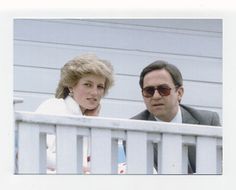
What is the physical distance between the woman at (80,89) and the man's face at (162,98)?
0.62 ft

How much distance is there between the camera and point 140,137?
3.71 metres

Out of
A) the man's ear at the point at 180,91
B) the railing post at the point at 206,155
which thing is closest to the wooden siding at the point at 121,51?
the man's ear at the point at 180,91

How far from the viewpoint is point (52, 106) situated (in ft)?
12.1

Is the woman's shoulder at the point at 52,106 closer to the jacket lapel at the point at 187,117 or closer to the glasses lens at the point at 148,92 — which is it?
the glasses lens at the point at 148,92

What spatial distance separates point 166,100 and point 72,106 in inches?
17.5

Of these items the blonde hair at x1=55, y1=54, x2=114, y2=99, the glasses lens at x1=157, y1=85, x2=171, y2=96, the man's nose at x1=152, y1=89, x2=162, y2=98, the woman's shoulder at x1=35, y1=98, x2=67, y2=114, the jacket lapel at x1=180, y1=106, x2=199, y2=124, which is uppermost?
the blonde hair at x1=55, y1=54, x2=114, y2=99

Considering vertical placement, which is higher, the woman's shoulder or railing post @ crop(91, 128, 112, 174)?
the woman's shoulder

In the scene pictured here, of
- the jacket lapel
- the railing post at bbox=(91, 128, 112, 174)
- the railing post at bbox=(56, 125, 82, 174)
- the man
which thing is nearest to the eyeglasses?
the man

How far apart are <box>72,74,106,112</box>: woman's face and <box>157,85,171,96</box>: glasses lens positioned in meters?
0.27

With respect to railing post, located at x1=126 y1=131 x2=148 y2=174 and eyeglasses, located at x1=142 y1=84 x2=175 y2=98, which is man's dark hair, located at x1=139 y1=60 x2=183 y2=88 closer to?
eyeglasses, located at x1=142 y1=84 x2=175 y2=98

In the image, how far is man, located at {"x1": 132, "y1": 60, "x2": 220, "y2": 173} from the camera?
12.1 ft

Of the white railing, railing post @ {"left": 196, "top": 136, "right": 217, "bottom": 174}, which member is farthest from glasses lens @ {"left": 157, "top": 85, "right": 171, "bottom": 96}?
railing post @ {"left": 196, "top": 136, "right": 217, "bottom": 174}
